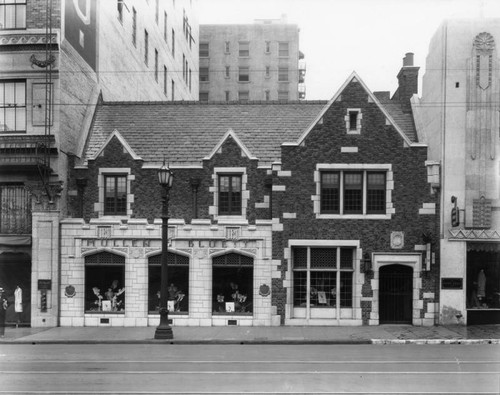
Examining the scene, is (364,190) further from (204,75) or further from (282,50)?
(282,50)

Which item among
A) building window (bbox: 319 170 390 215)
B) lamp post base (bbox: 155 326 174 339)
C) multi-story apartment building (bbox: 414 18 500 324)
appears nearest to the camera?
Result: lamp post base (bbox: 155 326 174 339)

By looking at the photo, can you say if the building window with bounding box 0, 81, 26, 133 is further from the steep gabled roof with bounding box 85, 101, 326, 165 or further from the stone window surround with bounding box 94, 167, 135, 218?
the stone window surround with bounding box 94, 167, 135, 218

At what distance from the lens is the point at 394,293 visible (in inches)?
860

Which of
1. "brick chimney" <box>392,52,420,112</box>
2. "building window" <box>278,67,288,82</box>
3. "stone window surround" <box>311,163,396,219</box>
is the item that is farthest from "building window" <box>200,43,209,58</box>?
"stone window surround" <box>311,163,396,219</box>

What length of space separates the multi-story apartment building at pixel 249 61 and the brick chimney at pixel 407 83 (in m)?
50.1

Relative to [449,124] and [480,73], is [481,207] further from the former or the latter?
[480,73]

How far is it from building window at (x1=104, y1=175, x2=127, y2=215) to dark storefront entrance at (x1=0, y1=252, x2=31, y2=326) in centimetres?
367

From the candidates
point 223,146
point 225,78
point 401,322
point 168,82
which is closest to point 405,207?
point 401,322

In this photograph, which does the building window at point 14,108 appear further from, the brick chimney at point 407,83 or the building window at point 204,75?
the building window at point 204,75

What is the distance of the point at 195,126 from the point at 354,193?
25.2 ft

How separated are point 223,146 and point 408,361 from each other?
37.1 feet

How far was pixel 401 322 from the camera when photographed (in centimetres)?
2180

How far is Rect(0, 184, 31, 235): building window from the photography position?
22250 mm

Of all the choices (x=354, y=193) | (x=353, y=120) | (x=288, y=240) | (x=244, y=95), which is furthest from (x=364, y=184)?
(x=244, y=95)
